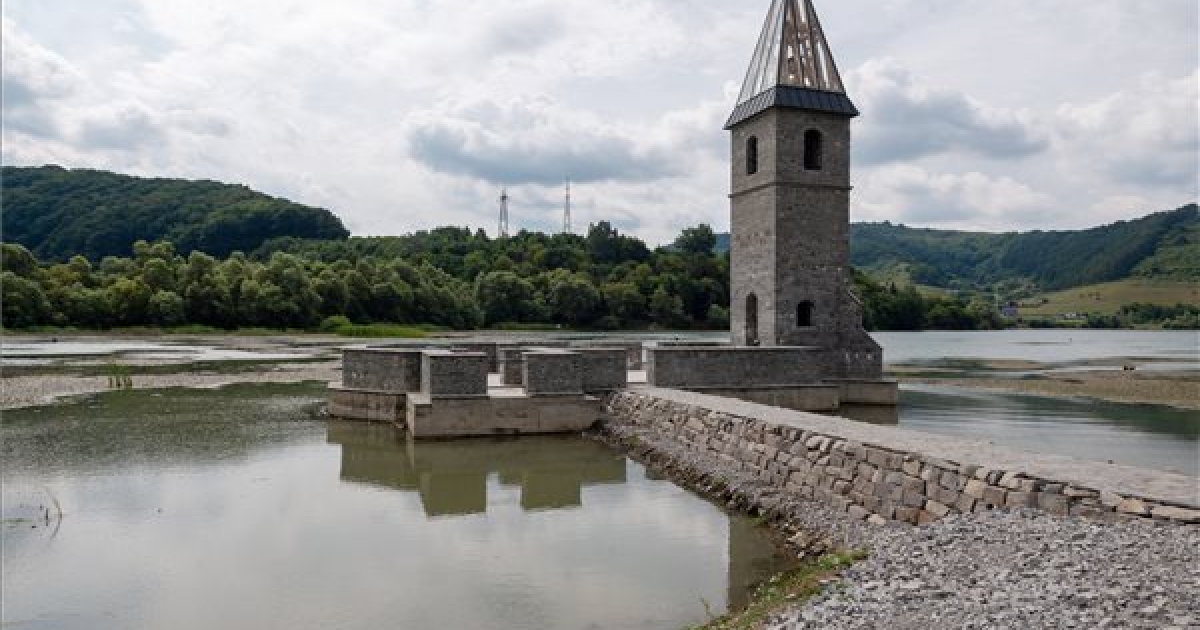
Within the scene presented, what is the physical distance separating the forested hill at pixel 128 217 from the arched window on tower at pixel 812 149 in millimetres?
102943

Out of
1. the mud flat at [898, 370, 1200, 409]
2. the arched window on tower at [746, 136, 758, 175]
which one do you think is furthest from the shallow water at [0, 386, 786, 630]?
the mud flat at [898, 370, 1200, 409]

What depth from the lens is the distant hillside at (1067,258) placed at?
12506 cm

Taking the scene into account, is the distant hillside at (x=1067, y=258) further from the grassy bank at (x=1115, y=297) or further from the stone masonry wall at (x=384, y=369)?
the stone masonry wall at (x=384, y=369)

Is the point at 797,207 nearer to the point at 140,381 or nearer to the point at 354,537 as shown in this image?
the point at 354,537

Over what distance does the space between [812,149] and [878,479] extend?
13.7m

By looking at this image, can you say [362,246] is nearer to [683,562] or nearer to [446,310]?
[446,310]

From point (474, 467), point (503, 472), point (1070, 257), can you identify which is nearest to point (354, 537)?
point (503, 472)

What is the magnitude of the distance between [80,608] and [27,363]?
29658 mm

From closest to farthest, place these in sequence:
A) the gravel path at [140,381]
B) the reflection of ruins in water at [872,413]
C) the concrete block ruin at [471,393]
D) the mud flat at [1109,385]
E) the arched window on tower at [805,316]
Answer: the concrete block ruin at [471,393] → the reflection of ruins in water at [872,413] → the arched window on tower at [805,316] → the gravel path at [140,381] → the mud flat at [1109,385]

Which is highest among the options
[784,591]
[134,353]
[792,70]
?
[792,70]

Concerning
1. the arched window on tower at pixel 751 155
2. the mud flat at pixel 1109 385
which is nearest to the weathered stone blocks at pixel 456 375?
the arched window on tower at pixel 751 155

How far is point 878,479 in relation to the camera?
8500 mm

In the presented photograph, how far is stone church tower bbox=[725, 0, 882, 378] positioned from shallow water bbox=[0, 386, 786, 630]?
7127 mm

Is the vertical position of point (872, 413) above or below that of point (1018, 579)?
below
